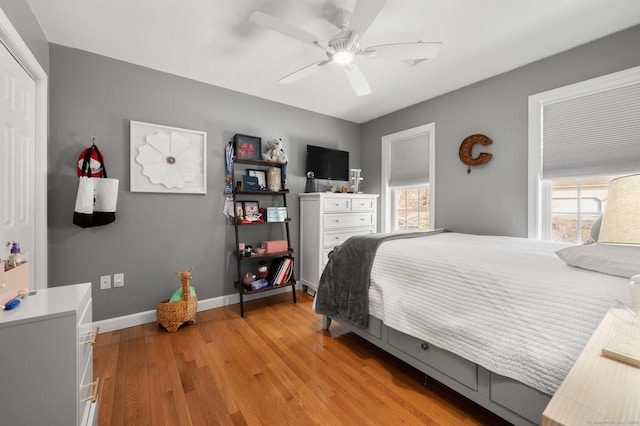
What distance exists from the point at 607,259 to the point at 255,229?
2.82 metres

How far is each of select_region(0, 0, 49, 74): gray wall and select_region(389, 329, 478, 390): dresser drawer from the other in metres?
2.90

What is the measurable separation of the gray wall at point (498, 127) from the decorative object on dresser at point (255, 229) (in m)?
1.86

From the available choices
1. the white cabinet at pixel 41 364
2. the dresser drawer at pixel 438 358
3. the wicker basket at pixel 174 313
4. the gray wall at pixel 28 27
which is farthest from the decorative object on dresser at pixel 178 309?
the gray wall at pixel 28 27

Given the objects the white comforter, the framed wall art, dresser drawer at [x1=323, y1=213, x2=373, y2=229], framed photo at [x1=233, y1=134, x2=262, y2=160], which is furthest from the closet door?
dresser drawer at [x1=323, y1=213, x2=373, y2=229]

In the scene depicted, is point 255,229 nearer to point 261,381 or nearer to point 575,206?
point 261,381

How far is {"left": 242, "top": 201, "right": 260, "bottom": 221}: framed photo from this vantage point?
9.79ft

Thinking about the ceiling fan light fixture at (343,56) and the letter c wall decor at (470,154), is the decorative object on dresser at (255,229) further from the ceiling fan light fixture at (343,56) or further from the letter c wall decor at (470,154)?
the letter c wall decor at (470,154)

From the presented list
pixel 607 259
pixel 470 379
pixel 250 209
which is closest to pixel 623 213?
pixel 607 259

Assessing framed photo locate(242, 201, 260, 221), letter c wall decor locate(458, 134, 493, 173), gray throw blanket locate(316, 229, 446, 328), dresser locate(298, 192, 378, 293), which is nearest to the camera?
gray throw blanket locate(316, 229, 446, 328)

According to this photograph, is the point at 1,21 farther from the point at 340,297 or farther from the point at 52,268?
the point at 340,297

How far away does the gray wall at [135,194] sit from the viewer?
2.18 meters

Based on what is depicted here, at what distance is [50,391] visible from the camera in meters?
0.88

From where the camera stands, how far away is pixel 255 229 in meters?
3.16

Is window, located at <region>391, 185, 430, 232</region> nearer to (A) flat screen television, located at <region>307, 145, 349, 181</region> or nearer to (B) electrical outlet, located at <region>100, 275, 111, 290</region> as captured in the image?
(A) flat screen television, located at <region>307, 145, 349, 181</region>
